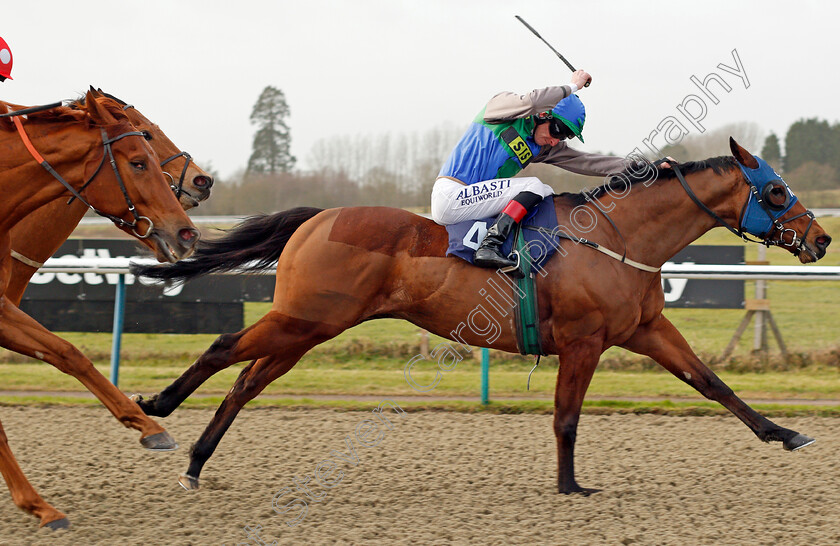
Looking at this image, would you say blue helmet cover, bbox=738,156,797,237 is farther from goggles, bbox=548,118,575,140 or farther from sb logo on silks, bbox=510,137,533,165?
sb logo on silks, bbox=510,137,533,165

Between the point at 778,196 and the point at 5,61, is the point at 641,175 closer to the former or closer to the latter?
the point at 778,196

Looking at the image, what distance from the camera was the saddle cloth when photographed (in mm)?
4066

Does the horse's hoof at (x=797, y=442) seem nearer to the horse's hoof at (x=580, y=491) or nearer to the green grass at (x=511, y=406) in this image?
the horse's hoof at (x=580, y=491)

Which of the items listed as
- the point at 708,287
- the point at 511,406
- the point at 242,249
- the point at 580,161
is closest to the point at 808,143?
the point at 708,287

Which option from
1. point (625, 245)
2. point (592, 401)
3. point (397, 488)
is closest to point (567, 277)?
point (625, 245)

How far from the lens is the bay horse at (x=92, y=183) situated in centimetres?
328

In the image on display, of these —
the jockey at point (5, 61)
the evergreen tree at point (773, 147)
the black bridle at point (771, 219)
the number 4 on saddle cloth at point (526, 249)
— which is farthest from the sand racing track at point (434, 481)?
the evergreen tree at point (773, 147)

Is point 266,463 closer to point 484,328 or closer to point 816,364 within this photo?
point 484,328

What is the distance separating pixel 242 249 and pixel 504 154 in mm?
1480

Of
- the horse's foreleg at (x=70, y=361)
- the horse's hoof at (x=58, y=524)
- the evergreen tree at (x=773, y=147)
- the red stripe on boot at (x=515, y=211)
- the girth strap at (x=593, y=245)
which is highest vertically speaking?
the evergreen tree at (x=773, y=147)

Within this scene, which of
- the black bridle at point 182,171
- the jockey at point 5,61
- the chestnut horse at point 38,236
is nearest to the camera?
A: the jockey at point 5,61

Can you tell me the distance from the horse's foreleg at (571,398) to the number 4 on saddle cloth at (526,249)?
0.20 meters

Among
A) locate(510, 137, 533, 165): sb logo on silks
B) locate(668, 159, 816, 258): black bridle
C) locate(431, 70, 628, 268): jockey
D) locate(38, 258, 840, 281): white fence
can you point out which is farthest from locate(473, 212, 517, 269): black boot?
locate(38, 258, 840, 281): white fence

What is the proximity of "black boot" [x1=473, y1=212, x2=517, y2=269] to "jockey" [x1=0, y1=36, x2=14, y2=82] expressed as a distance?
7.62 feet
